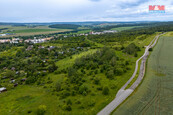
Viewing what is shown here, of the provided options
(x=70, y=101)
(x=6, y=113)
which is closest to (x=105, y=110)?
(x=70, y=101)

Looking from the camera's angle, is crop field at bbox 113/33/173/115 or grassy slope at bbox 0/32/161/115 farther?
grassy slope at bbox 0/32/161/115

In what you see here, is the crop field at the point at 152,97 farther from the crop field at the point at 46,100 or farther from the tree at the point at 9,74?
the tree at the point at 9,74

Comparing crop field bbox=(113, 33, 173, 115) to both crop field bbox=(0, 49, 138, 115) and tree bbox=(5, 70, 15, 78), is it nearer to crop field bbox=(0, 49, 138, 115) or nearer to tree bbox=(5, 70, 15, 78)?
crop field bbox=(0, 49, 138, 115)

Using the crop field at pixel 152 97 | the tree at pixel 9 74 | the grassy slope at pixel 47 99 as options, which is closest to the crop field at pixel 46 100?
the grassy slope at pixel 47 99

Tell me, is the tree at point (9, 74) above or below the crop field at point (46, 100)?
above

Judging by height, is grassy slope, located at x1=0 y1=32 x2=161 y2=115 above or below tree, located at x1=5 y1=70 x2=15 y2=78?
below

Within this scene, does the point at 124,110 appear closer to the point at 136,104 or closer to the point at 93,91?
the point at 136,104

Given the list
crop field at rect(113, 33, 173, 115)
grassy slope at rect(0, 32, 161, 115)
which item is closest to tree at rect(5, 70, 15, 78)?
grassy slope at rect(0, 32, 161, 115)

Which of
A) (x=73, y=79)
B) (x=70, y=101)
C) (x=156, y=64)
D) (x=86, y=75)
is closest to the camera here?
(x=70, y=101)

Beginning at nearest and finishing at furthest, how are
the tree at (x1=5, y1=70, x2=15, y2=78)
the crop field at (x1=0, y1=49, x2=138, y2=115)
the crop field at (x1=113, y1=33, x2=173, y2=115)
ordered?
1. the crop field at (x1=113, y1=33, x2=173, y2=115)
2. the crop field at (x1=0, y1=49, x2=138, y2=115)
3. the tree at (x1=5, y1=70, x2=15, y2=78)

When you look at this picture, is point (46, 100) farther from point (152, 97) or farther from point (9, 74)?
point (9, 74)

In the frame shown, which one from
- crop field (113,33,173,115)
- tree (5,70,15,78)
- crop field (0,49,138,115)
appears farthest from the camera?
tree (5,70,15,78)
